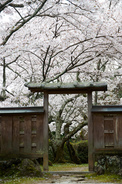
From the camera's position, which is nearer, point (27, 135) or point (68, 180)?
point (68, 180)

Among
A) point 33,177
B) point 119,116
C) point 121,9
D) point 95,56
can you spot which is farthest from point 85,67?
point 33,177

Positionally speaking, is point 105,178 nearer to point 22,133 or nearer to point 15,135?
point 22,133

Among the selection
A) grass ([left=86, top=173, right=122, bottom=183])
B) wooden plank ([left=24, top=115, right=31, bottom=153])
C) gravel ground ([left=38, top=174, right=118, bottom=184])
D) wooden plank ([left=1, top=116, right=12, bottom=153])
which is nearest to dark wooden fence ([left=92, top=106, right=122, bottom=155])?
grass ([left=86, top=173, right=122, bottom=183])

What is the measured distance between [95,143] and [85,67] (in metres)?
6.86

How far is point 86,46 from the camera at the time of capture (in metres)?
11.7

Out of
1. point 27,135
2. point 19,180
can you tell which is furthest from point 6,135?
point 19,180

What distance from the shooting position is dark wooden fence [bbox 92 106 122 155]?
7.67m

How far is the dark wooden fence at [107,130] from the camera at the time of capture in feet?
25.2

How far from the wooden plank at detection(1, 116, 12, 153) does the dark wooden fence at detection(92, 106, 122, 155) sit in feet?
8.14

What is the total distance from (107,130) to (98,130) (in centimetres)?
26

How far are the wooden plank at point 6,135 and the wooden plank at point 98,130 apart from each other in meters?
Result: 2.50

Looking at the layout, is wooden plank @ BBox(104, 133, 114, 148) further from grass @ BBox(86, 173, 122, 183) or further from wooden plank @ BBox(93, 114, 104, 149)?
grass @ BBox(86, 173, 122, 183)

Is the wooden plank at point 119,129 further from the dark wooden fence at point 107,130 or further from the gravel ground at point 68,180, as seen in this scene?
the gravel ground at point 68,180

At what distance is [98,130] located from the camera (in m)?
7.77
